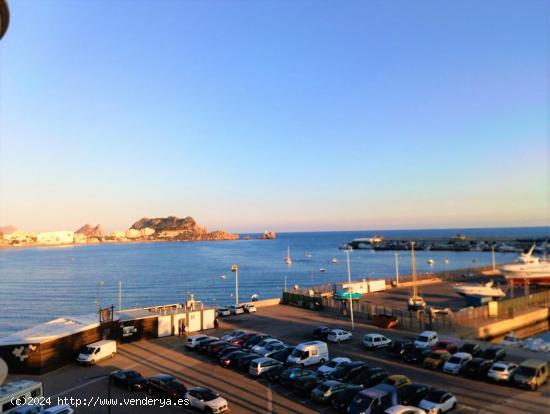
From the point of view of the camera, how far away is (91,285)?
92688 millimetres

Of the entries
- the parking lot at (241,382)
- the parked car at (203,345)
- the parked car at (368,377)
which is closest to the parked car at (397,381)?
the parked car at (368,377)

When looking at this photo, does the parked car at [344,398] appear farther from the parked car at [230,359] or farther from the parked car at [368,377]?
the parked car at [230,359]

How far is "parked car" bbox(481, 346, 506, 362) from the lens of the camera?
24.5 meters

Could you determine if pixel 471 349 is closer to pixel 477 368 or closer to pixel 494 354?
pixel 494 354

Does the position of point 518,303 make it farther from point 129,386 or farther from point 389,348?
point 129,386

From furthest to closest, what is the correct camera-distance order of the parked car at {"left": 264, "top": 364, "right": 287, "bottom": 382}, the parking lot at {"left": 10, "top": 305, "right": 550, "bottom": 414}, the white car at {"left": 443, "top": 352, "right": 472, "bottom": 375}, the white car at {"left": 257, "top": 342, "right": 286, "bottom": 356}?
1. the white car at {"left": 257, "top": 342, "right": 286, "bottom": 356}
2. the white car at {"left": 443, "top": 352, "right": 472, "bottom": 375}
3. the parked car at {"left": 264, "top": 364, "right": 287, "bottom": 382}
4. the parking lot at {"left": 10, "top": 305, "right": 550, "bottom": 414}

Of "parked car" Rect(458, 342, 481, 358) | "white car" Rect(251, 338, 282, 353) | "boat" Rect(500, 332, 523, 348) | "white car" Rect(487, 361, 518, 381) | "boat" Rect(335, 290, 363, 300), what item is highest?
"white car" Rect(251, 338, 282, 353)

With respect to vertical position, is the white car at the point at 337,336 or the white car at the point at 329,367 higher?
the white car at the point at 329,367

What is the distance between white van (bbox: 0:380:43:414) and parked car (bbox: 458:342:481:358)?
2262 cm

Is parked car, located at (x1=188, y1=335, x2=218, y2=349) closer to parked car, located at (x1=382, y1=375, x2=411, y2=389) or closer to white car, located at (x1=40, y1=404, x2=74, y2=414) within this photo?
white car, located at (x1=40, y1=404, x2=74, y2=414)

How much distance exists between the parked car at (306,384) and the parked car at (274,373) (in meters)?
1.41

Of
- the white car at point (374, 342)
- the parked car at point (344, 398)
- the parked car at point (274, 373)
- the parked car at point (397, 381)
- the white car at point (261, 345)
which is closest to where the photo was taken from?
the parked car at point (344, 398)

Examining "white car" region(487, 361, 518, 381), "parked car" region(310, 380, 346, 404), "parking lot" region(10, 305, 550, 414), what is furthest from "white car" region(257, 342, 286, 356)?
"white car" region(487, 361, 518, 381)

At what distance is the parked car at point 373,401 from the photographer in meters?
16.3
